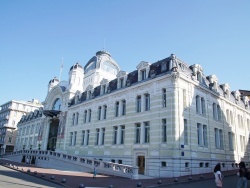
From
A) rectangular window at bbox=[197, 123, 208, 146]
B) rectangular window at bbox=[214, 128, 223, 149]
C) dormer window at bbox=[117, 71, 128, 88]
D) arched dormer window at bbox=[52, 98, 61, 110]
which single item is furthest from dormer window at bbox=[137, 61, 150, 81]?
arched dormer window at bbox=[52, 98, 61, 110]

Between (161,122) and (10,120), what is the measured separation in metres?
63.6

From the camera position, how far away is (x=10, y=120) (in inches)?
2783

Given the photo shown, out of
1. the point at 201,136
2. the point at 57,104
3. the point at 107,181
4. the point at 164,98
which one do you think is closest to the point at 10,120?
the point at 57,104

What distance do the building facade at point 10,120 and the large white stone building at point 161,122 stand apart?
129 feet

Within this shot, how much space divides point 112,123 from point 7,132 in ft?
181

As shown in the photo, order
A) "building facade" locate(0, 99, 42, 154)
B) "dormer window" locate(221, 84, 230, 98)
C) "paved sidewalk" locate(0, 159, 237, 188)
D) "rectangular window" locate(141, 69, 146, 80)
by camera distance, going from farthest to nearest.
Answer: "building facade" locate(0, 99, 42, 154)
"dormer window" locate(221, 84, 230, 98)
"rectangular window" locate(141, 69, 146, 80)
"paved sidewalk" locate(0, 159, 237, 188)

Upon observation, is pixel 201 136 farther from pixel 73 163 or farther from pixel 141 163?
pixel 73 163

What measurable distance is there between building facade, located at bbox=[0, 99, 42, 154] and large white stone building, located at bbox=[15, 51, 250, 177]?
39.3m

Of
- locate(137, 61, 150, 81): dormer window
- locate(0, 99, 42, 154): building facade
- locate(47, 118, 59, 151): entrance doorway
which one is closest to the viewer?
locate(137, 61, 150, 81): dormer window

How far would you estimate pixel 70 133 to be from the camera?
38531 mm

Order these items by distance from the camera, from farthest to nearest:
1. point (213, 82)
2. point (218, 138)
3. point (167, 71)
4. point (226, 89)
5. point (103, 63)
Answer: point (103, 63), point (226, 89), point (213, 82), point (218, 138), point (167, 71)

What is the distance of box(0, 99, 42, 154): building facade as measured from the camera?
69.6 meters

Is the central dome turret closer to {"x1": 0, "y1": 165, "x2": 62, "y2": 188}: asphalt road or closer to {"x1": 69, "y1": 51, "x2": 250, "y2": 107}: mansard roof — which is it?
{"x1": 69, "y1": 51, "x2": 250, "y2": 107}: mansard roof

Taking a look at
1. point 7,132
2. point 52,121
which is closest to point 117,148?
point 52,121
